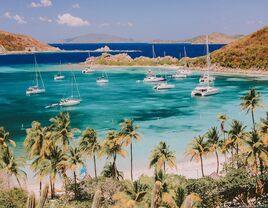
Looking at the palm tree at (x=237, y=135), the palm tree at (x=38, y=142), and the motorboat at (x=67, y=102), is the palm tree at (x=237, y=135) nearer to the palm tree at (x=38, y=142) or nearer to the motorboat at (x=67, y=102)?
the palm tree at (x=38, y=142)

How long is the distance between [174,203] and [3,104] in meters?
115

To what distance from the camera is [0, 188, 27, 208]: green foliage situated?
4481cm

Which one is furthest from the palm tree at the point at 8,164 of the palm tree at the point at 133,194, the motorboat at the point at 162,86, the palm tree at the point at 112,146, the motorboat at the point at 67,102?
the motorboat at the point at 162,86

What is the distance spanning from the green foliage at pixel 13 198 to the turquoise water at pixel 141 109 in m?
26.5

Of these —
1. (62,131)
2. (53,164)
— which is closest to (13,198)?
(53,164)

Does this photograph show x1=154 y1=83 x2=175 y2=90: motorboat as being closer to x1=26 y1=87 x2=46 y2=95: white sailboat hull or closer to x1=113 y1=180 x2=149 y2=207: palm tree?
x1=26 y1=87 x2=46 y2=95: white sailboat hull

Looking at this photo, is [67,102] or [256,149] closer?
[256,149]

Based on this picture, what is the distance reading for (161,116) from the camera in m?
112

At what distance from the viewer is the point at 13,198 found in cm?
4622

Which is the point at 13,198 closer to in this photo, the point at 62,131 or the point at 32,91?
the point at 62,131

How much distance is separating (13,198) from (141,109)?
7921 cm

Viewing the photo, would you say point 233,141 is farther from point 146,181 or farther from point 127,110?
point 127,110

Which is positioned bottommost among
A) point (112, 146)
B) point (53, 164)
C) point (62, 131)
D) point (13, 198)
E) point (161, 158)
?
point (13, 198)

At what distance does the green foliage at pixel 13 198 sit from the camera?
147 feet
